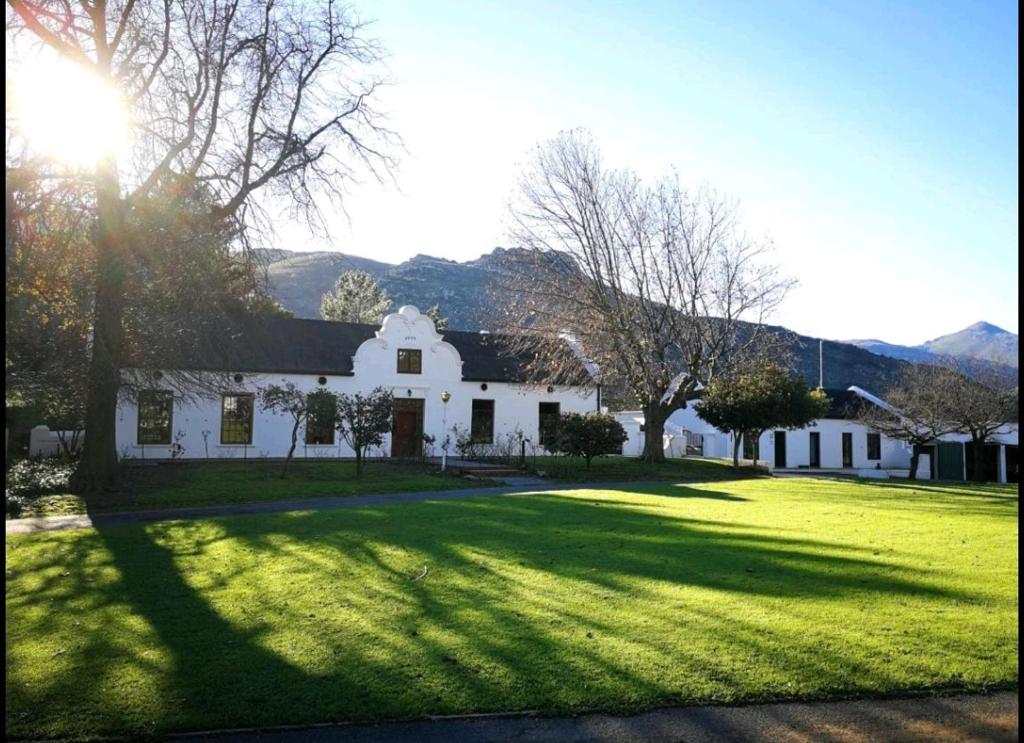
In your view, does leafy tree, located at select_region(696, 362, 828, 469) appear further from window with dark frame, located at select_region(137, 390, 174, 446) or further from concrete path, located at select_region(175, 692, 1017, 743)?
concrete path, located at select_region(175, 692, 1017, 743)

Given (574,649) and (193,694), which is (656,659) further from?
(193,694)

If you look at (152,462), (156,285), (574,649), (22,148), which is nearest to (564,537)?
(574,649)

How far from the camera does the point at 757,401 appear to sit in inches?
1084

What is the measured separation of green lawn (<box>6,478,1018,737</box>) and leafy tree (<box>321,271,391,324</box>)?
178 ft

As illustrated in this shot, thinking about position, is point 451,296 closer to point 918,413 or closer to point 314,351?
point 314,351

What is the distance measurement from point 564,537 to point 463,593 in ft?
11.5

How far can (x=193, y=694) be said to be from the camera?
4.85m

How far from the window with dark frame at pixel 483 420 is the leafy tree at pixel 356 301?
32.3 meters

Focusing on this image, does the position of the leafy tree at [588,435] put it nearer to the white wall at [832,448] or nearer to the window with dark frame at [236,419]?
the window with dark frame at [236,419]

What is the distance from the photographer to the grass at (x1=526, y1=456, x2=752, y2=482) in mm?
23906

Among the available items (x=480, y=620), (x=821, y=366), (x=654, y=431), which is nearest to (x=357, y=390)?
(x=654, y=431)

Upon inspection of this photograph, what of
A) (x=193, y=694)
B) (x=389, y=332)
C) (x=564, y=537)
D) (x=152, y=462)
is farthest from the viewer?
(x=389, y=332)

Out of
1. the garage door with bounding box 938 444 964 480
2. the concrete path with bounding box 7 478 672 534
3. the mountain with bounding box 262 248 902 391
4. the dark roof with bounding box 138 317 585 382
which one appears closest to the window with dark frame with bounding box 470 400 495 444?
the dark roof with bounding box 138 317 585 382

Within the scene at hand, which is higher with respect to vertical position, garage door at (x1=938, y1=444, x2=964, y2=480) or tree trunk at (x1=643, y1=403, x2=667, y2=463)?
tree trunk at (x1=643, y1=403, x2=667, y2=463)
